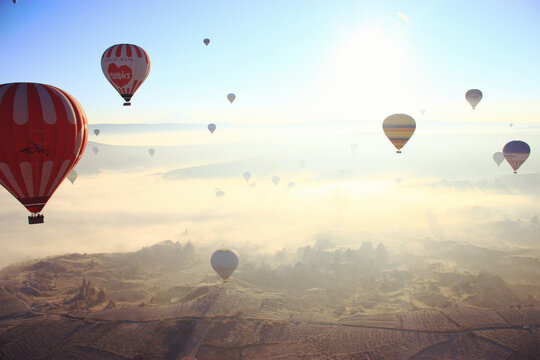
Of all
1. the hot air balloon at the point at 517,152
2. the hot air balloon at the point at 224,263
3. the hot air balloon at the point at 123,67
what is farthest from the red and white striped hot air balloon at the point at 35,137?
the hot air balloon at the point at 517,152

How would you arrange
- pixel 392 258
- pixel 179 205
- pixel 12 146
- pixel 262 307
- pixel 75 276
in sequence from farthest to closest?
pixel 179 205 → pixel 392 258 → pixel 75 276 → pixel 262 307 → pixel 12 146

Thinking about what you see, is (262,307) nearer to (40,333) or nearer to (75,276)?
(40,333)

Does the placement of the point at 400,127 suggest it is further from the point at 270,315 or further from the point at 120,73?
the point at 120,73

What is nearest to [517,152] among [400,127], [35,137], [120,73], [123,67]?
[400,127]

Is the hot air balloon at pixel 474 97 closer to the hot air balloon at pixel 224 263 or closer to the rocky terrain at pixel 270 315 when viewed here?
the rocky terrain at pixel 270 315

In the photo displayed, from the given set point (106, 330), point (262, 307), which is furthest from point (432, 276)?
point (106, 330)

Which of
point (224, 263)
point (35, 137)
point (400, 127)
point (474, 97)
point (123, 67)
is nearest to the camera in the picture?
point (35, 137)

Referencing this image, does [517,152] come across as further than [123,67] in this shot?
Yes
